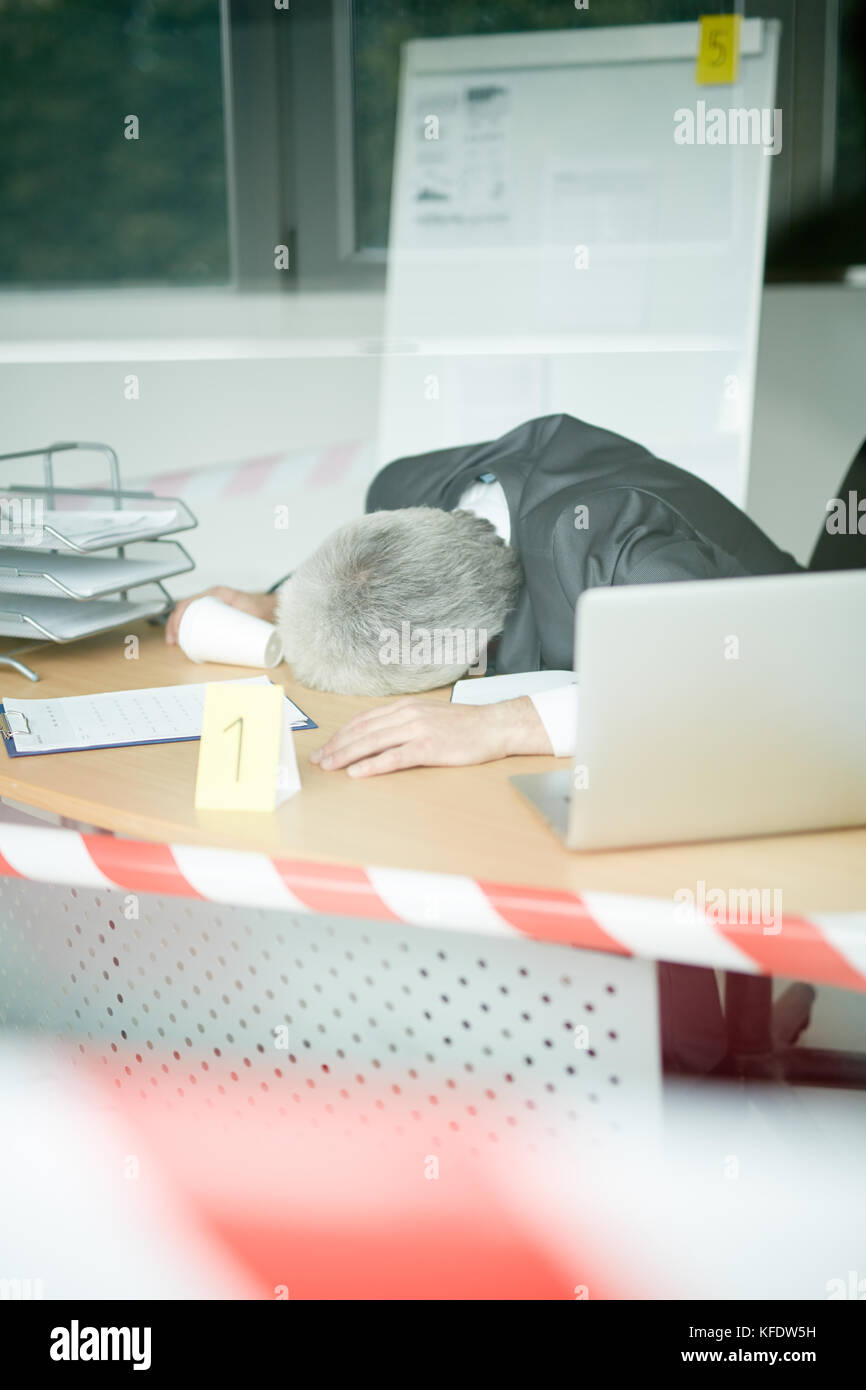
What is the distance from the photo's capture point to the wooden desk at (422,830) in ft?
3.35

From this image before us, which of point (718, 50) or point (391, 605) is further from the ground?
point (718, 50)

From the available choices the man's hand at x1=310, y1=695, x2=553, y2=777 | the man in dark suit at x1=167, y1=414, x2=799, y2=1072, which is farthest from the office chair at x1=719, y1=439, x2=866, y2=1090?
the man's hand at x1=310, y1=695, x2=553, y2=777

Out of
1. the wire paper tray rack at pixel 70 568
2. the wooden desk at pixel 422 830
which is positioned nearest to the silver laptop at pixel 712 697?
the wooden desk at pixel 422 830

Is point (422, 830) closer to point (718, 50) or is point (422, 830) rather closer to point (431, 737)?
point (431, 737)

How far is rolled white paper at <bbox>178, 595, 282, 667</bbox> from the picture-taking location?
1.64 m

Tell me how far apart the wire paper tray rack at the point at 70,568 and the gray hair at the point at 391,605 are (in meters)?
0.33

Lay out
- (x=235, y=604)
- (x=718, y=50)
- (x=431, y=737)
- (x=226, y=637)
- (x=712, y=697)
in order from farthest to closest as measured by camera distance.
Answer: (x=718, y=50) → (x=235, y=604) → (x=226, y=637) → (x=431, y=737) → (x=712, y=697)

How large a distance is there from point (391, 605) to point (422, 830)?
12.2 inches

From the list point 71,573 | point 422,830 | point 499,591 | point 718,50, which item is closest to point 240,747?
point 422,830

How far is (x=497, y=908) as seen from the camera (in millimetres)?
1000

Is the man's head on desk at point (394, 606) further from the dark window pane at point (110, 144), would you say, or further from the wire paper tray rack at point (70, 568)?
the dark window pane at point (110, 144)

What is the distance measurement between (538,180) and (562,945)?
96.1 inches

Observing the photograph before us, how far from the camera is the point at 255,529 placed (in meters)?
3.51
